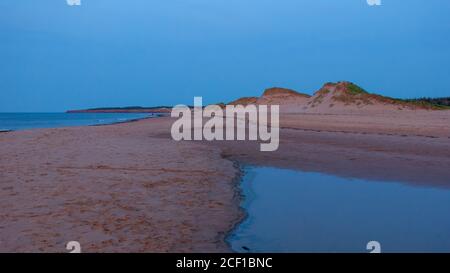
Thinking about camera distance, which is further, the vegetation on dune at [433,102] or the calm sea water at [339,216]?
the vegetation on dune at [433,102]

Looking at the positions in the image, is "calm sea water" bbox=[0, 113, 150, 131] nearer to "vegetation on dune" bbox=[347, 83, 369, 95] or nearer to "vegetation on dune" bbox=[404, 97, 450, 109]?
"vegetation on dune" bbox=[347, 83, 369, 95]

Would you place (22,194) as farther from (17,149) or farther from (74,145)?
(74,145)

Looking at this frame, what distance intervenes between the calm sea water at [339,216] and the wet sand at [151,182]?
54cm

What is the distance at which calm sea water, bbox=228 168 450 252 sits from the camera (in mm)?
6223

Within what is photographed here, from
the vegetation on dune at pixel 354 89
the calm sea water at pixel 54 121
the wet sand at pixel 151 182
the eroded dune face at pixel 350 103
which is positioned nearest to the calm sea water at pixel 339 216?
the wet sand at pixel 151 182

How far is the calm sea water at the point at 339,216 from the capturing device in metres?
6.22

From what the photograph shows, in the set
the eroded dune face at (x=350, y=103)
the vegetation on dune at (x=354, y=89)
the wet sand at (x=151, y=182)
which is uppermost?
the vegetation on dune at (x=354, y=89)

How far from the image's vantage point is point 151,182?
1048 cm

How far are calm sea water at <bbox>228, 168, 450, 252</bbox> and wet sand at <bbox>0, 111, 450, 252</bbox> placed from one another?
1.76 ft

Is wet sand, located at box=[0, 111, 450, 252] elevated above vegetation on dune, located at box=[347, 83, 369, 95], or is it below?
below
